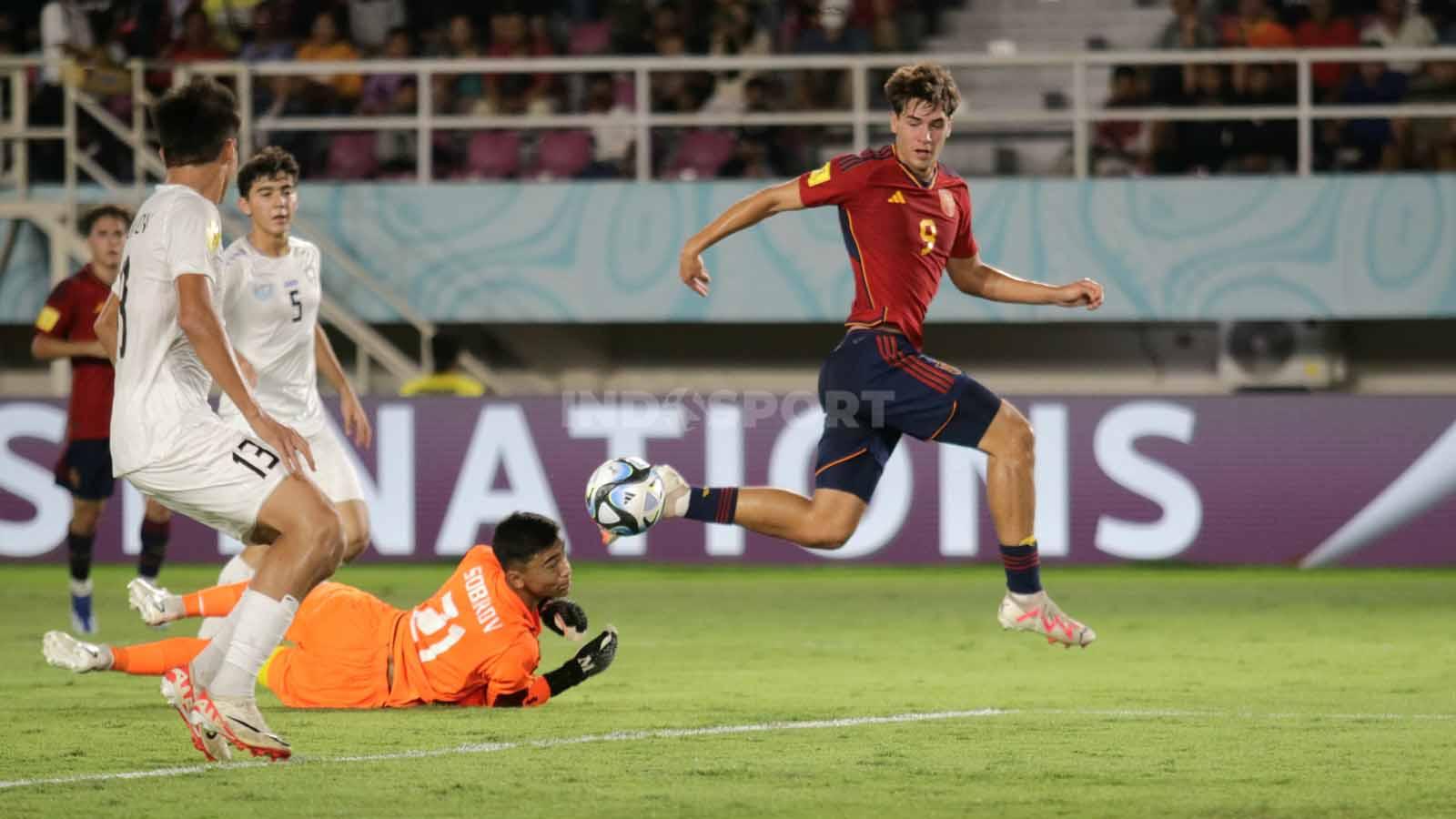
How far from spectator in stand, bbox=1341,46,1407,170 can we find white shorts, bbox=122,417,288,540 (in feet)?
42.4

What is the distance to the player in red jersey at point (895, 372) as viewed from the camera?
8219mm

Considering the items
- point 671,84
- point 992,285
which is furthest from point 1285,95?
point 992,285

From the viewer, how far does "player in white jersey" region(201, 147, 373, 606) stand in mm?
9539

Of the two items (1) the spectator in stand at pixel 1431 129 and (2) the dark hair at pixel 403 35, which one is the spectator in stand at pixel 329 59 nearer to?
(2) the dark hair at pixel 403 35

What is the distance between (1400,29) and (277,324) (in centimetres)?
1184

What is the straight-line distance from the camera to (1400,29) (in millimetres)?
18312

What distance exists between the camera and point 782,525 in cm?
845

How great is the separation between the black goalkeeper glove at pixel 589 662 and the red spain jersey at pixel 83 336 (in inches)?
185

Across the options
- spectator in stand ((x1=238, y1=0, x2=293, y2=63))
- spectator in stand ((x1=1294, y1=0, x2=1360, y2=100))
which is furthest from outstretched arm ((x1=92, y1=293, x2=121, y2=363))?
spectator in stand ((x1=1294, y1=0, x2=1360, y2=100))

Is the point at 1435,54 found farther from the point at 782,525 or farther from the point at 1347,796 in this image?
the point at 1347,796

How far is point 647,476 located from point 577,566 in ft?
26.4

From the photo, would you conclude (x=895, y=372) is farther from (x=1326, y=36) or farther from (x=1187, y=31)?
(x=1326, y=36)

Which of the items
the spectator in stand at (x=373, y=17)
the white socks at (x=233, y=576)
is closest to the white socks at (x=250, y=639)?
the white socks at (x=233, y=576)

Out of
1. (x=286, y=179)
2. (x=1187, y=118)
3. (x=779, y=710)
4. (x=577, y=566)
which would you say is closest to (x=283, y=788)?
(x=779, y=710)
